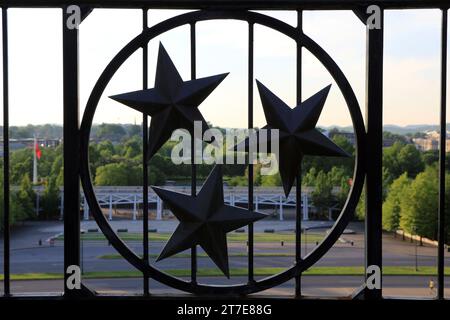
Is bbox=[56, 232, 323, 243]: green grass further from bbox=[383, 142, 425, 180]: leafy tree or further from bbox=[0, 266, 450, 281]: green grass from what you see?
bbox=[383, 142, 425, 180]: leafy tree

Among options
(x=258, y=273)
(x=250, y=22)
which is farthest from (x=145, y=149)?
(x=258, y=273)

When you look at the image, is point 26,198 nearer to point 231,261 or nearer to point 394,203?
point 231,261

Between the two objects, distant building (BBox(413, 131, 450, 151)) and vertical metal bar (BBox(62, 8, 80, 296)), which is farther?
distant building (BBox(413, 131, 450, 151))

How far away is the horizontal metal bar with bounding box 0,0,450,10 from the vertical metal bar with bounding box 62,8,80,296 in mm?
268

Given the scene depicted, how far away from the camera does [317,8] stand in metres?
3.57

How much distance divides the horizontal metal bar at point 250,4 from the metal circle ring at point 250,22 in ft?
0.18

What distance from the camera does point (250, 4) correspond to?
356cm

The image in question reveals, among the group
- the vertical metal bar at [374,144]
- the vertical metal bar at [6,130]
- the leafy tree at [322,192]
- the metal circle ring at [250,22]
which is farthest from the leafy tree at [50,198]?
the vertical metal bar at [374,144]

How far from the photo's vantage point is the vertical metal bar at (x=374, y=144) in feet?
11.6

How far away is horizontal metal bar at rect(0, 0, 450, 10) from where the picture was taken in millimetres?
Answer: 3529

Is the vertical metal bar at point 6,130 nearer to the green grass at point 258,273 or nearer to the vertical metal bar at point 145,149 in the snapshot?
the vertical metal bar at point 145,149

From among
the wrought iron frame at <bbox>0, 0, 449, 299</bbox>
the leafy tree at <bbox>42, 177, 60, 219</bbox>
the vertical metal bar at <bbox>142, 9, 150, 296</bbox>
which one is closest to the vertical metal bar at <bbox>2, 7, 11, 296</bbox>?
the wrought iron frame at <bbox>0, 0, 449, 299</bbox>

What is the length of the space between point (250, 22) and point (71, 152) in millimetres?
1373

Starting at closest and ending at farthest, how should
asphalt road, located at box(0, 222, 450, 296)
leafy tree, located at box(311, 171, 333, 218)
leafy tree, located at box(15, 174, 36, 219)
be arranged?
asphalt road, located at box(0, 222, 450, 296), leafy tree, located at box(15, 174, 36, 219), leafy tree, located at box(311, 171, 333, 218)
